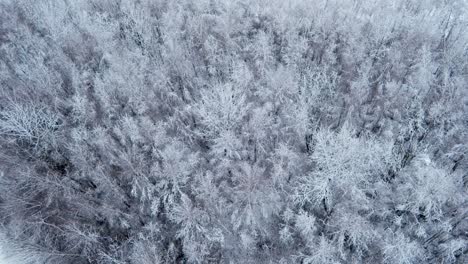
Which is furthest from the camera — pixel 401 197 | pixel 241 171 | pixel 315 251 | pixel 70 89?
pixel 70 89

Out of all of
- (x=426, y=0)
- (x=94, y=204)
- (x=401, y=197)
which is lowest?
(x=94, y=204)

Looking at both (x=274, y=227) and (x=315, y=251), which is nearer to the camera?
(x=315, y=251)

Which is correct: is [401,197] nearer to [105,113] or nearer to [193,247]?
[193,247]

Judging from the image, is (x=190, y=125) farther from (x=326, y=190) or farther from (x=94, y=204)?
(x=326, y=190)

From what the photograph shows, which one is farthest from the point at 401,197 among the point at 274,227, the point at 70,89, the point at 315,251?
the point at 70,89

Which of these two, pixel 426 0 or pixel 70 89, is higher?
pixel 426 0

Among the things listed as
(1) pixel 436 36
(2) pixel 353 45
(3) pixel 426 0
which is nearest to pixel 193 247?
(2) pixel 353 45

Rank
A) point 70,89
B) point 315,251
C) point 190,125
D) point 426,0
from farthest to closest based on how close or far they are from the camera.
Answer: point 426,0, point 70,89, point 190,125, point 315,251
